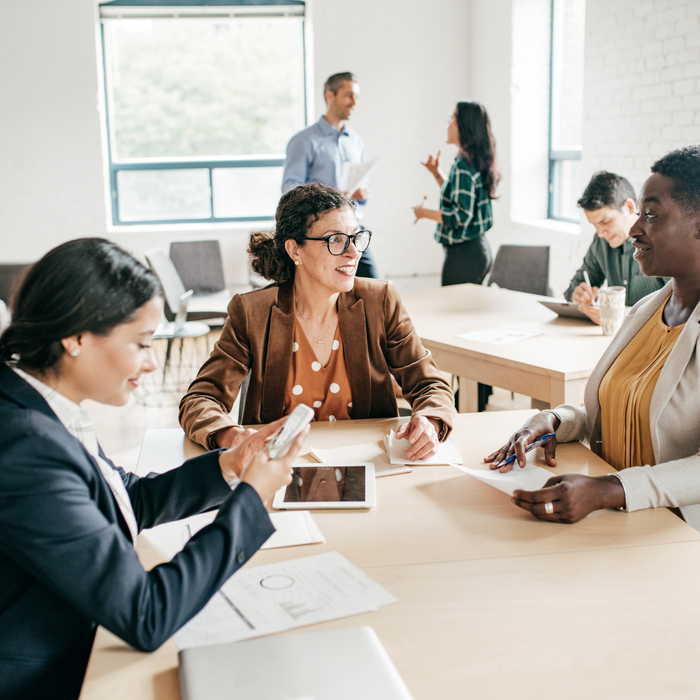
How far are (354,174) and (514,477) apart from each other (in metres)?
3.11

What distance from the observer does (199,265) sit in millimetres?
5910

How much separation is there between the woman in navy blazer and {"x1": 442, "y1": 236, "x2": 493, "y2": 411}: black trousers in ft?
11.2

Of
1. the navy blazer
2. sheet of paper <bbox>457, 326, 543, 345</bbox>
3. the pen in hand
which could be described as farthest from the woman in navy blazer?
sheet of paper <bbox>457, 326, 543, 345</bbox>

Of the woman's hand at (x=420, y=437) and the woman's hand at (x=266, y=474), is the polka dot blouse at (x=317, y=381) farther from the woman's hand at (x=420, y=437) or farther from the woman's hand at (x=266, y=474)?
the woman's hand at (x=266, y=474)

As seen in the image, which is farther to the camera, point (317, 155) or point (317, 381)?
point (317, 155)

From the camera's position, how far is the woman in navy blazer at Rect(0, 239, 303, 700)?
0.92m

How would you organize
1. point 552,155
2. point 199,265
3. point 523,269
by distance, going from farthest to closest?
point 552,155 < point 199,265 < point 523,269

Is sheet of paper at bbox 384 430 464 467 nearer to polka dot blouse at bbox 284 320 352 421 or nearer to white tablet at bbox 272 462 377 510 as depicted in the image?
white tablet at bbox 272 462 377 510

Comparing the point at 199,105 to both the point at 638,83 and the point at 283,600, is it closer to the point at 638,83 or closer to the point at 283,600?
the point at 638,83

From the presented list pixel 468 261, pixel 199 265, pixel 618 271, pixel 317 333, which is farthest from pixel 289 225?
pixel 199 265

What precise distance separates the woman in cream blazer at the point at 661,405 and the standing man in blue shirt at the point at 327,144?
3.05m

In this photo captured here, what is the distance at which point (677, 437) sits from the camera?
61.3 inches

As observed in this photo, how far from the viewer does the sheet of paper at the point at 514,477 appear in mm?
1470

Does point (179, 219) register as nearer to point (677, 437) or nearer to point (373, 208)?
point (373, 208)
